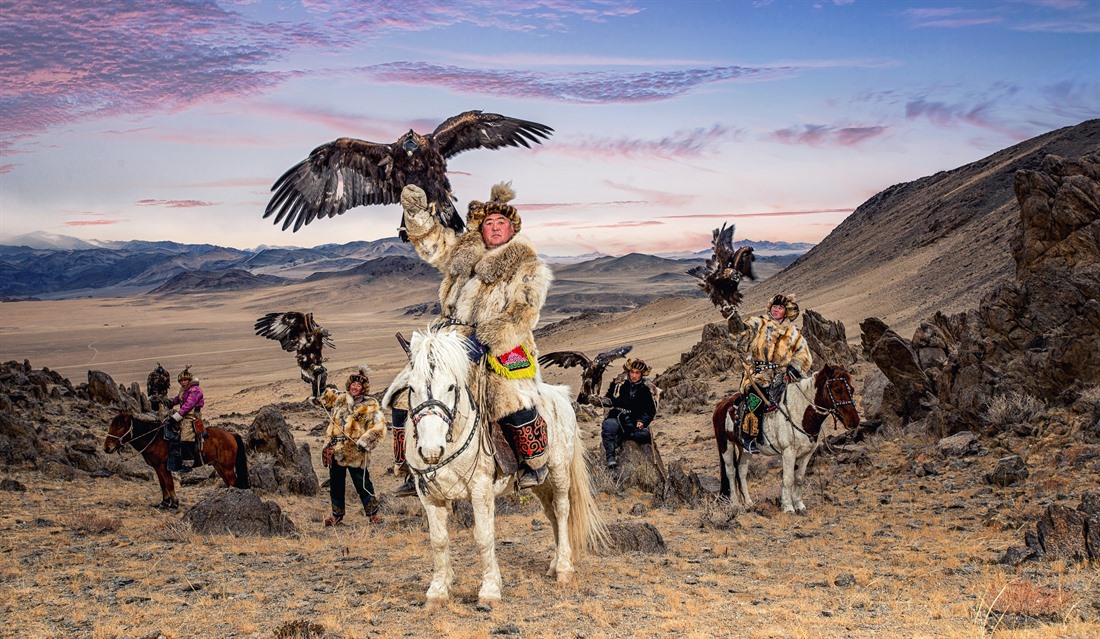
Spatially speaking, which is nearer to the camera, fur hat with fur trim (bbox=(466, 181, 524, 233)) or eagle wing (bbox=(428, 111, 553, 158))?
fur hat with fur trim (bbox=(466, 181, 524, 233))

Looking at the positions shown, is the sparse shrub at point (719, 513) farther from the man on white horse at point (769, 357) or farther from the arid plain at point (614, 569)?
the man on white horse at point (769, 357)

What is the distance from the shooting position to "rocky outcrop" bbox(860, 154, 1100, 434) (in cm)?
1366

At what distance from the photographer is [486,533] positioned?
7.04 metres

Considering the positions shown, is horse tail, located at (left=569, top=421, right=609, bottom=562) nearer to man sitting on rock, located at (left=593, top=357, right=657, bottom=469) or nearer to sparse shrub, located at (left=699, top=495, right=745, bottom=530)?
sparse shrub, located at (left=699, top=495, right=745, bottom=530)

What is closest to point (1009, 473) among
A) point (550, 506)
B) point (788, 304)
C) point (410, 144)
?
point (788, 304)

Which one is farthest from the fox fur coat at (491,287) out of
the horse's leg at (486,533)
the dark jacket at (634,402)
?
the dark jacket at (634,402)

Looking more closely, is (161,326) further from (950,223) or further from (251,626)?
(251,626)

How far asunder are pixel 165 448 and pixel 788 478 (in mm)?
9139

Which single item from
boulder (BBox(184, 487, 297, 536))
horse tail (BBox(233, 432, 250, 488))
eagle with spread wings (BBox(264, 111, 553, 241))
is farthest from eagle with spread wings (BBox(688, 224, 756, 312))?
horse tail (BBox(233, 432, 250, 488))

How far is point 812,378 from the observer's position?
37.5ft

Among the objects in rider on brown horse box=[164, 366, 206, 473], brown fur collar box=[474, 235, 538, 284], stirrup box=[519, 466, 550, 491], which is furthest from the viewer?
rider on brown horse box=[164, 366, 206, 473]

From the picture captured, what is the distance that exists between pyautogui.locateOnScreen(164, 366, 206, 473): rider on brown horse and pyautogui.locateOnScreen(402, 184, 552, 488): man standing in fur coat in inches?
267

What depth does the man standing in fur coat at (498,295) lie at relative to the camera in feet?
22.8

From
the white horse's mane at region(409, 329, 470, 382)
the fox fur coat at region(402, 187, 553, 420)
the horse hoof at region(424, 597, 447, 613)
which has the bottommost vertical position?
the horse hoof at region(424, 597, 447, 613)
